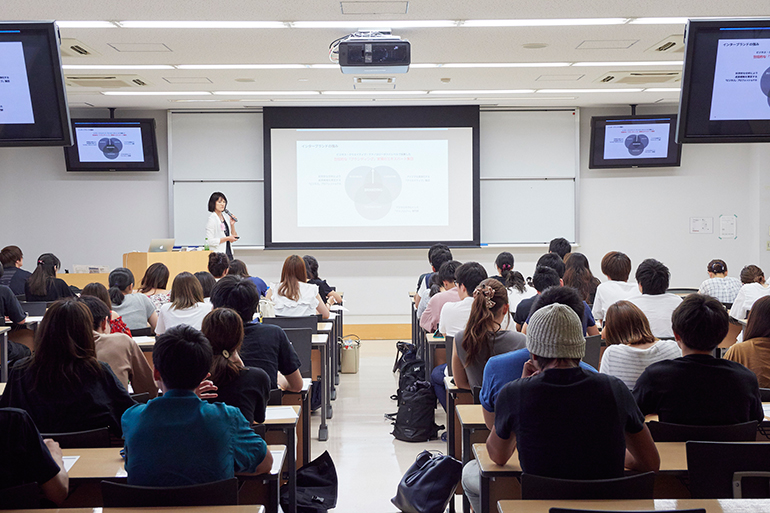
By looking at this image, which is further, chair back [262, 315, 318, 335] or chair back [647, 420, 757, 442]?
chair back [262, 315, 318, 335]

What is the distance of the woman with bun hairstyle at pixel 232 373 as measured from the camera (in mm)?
2463

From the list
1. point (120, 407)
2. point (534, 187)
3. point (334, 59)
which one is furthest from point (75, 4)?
point (534, 187)

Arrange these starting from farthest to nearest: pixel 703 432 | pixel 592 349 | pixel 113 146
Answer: pixel 113 146
pixel 592 349
pixel 703 432

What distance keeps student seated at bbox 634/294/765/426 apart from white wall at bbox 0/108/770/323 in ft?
21.7

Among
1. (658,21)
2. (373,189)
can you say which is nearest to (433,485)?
(658,21)

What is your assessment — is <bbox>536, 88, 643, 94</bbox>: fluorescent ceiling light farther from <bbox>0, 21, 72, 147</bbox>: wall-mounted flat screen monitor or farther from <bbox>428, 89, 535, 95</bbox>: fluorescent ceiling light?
<bbox>0, 21, 72, 147</bbox>: wall-mounted flat screen monitor

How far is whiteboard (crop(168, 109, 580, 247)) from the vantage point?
29.2 ft

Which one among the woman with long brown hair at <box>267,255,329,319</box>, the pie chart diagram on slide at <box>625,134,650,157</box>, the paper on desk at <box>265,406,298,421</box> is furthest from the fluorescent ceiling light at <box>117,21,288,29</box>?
the pie chart diagram on slide at <box>625,134,650,157</box>

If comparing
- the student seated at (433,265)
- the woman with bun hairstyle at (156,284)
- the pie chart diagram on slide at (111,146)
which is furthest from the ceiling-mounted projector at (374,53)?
the pie chart diagram on slide at (111,146)

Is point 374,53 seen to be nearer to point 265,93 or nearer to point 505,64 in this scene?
point 505,64

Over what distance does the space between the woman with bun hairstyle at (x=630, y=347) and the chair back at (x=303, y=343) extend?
2.14 metres

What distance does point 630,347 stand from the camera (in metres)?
2.83

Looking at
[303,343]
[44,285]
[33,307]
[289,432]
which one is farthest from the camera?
[44,285]

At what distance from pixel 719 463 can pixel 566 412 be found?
21.5 inches
